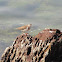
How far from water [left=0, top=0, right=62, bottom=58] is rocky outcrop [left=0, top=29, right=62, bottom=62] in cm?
616

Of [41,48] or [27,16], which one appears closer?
[41,48]

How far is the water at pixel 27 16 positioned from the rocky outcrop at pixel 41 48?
20.2 ft

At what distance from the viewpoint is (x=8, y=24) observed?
838 inches

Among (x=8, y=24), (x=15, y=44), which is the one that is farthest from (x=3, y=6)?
(x=15, y=44)

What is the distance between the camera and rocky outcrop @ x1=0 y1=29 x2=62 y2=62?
8.52 meters

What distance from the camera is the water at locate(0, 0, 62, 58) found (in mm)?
18688

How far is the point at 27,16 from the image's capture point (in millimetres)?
24078

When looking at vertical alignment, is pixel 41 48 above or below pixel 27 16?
below

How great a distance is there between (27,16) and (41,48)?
15.6 meters

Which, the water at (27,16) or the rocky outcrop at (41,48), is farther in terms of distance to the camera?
the water at (27,16)

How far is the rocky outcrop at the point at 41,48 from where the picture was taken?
852 cm

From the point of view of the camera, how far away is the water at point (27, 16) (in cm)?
1869

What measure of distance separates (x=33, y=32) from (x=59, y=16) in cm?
664

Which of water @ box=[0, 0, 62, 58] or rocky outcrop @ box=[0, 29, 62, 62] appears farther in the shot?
water @ box=[0, 0, 62, 58]
